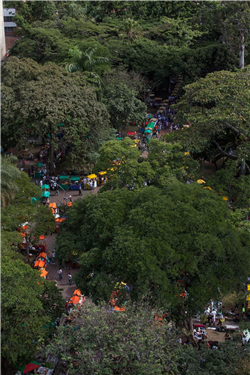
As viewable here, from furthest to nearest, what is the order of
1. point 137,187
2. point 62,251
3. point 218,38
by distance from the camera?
point 218,38 < point 137,187 < point 62,251

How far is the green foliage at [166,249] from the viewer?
19406 mm

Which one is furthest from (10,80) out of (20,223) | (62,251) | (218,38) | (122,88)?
(218,38)

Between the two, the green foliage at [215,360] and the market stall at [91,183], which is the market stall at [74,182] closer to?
the market stall at [91,183]

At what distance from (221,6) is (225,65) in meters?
6.66

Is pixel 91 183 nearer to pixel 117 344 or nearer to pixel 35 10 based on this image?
pixel 117 344

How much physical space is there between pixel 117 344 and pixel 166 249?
15.3 feet

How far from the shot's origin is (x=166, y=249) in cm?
1948

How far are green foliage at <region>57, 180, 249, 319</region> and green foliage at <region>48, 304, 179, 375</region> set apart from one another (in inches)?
67.5

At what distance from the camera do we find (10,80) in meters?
38.3

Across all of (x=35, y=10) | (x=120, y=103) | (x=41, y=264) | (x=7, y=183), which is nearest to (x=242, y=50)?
(x=120, y=103)

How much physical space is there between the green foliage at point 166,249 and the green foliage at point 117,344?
1.71 metres

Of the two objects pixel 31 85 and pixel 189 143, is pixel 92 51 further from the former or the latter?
pixel 189 143

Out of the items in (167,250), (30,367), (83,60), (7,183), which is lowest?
(30,367)

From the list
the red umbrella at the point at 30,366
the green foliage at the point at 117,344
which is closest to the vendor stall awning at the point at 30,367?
the red umbrella at the point at 30,366
